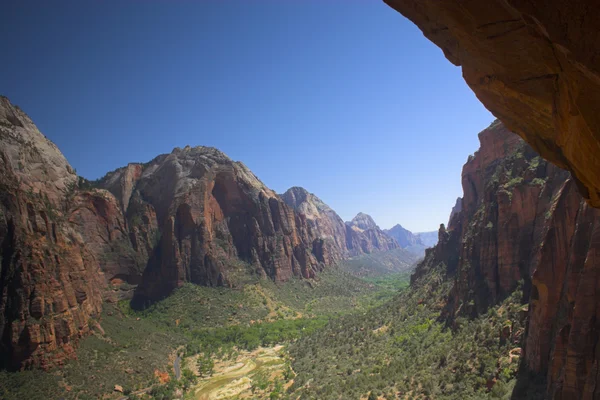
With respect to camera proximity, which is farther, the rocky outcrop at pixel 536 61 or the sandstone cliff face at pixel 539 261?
the sandstone cliff face at pixel 539 261

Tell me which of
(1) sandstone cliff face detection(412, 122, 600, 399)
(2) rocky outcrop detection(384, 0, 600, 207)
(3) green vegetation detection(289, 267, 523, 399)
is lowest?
(3) green vegetation detection(289, 267, 523, 399)

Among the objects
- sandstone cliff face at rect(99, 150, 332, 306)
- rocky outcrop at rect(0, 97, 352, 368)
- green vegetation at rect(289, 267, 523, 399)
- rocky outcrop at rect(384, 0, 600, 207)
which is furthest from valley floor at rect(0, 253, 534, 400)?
rocky outcrop at rect(384, 0, 600, 207)

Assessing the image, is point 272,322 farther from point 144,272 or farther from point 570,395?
point 570,395

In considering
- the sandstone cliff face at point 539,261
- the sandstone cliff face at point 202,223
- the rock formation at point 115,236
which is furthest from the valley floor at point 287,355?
the sandstone cliff face at point 202,223

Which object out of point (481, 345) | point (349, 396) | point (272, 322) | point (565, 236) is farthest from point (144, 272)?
point (565, 236)

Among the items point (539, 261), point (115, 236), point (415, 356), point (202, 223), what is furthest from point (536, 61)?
point (115, 236)

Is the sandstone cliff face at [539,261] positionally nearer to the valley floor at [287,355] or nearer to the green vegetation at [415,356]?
the green vegetation at [415,356]

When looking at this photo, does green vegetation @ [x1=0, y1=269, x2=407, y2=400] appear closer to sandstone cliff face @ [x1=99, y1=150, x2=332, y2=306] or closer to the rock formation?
the rock formation
